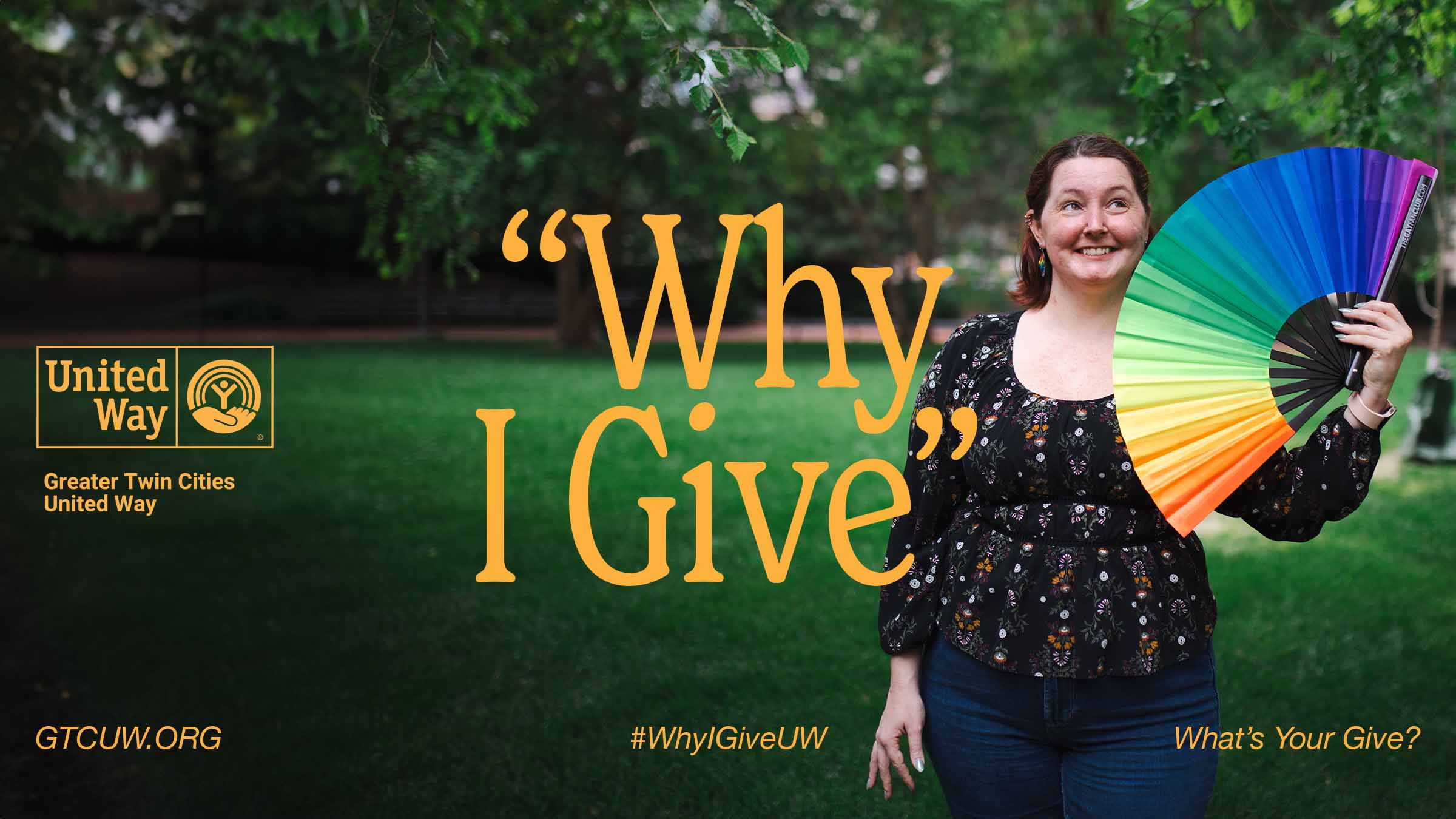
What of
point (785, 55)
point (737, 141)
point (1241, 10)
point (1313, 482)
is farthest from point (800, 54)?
point (1241, 10)

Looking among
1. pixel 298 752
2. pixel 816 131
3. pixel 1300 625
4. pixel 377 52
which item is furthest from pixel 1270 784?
pixel 816 131

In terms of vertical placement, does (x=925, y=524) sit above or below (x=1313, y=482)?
below

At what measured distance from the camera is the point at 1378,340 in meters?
1.73

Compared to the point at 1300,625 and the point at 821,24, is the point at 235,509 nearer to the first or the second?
the point at 1300,625

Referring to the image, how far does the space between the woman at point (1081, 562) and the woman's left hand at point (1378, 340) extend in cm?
7

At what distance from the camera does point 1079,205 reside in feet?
6.28

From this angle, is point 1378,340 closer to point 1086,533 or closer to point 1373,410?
point 1373,410

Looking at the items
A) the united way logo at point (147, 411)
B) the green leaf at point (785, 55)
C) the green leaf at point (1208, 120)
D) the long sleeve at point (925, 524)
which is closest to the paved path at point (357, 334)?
the united way logo at point (147, 411)

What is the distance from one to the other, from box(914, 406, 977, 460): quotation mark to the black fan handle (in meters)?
0.59

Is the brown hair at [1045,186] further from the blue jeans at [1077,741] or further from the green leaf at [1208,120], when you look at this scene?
the green leaf at [1208,120]

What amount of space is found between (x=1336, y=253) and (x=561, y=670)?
3808 mm

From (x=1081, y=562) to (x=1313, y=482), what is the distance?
14.9 inches

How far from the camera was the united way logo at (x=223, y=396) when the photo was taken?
7395mm

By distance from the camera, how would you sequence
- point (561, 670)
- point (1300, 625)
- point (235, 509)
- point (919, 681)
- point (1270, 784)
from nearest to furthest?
point (919, 681) → point (1270, 784) → point (561, 670) → point (1300, 625) → point (235, 509)
